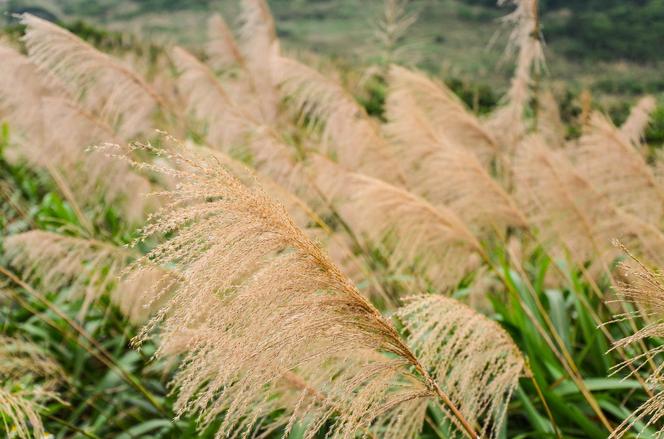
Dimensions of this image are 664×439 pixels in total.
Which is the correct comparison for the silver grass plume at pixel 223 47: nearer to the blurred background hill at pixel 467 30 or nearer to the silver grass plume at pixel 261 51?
the silver grass plume at pixel 261 51

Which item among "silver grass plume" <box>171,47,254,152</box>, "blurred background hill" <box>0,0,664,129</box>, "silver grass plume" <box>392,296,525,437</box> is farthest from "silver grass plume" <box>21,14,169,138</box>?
"blurred background hill" <box>0,0,664,129</box>

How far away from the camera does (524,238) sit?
5.31 metres

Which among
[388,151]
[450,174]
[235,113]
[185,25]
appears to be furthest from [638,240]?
[185,25]

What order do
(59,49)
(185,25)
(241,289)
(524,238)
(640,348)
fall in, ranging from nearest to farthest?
(241,289) < (640,348) < (59,49) < (524,238) < (185,25)

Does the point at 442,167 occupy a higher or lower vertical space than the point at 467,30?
lower

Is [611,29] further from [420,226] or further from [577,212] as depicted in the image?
[420,226]

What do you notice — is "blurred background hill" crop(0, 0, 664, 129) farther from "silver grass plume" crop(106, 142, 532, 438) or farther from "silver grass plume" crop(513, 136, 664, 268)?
"silver grass plume" crop(106, 142, 532, 438)

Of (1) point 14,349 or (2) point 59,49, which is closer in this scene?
(1) point 14,349

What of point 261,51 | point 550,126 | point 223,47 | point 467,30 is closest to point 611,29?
point 467,30

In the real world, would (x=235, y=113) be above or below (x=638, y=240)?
above

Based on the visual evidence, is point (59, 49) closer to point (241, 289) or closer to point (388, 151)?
point (388, 151)

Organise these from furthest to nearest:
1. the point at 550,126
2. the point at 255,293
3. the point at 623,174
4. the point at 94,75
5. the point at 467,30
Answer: the point at 467,30, the point at 550,126, the point at 94,75, the point at 623,174, the point at 255,293

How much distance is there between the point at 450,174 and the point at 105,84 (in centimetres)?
260

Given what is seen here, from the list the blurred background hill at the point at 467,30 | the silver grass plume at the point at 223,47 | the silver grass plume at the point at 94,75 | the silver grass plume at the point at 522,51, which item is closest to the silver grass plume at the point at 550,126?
the silver grass plume at the point at 522,51
